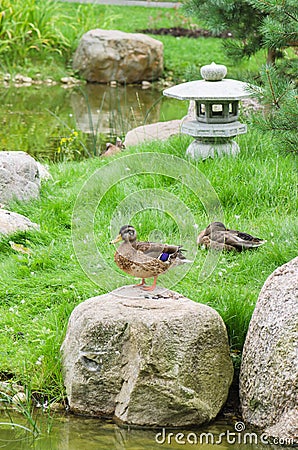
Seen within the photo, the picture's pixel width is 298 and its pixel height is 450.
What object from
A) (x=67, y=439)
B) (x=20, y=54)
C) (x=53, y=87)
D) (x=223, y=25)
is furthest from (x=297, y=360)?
(x=20, y=54)

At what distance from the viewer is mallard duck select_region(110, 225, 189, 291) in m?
4.31

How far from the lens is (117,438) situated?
4.06 m

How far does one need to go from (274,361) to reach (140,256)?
0.90m

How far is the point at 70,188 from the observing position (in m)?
7.23

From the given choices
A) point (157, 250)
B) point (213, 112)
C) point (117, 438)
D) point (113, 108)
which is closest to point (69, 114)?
point (113, 108)

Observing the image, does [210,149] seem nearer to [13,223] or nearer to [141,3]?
[13,223]

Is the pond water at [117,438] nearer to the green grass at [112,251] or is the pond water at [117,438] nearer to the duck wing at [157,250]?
the green grass at [112,251]

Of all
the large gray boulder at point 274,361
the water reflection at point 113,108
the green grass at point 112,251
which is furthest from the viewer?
the water reflection at point 113,108

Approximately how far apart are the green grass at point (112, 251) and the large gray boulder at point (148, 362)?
0.28m

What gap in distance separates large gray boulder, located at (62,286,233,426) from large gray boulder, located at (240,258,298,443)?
0.58 ft

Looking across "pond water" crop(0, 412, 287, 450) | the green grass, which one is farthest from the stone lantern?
"pond water" crop(0, 412, 287, 450)

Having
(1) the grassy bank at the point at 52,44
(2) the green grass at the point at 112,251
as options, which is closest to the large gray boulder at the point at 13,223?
(2) the green grass at the point at 112,251

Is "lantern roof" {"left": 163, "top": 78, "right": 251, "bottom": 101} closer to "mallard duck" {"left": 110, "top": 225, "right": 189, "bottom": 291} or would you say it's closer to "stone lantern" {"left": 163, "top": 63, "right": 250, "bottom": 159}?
"stone lantern" {"left": 163, "top": 63, "right": 250, "bottom": 159}

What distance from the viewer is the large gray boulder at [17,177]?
263 inches
